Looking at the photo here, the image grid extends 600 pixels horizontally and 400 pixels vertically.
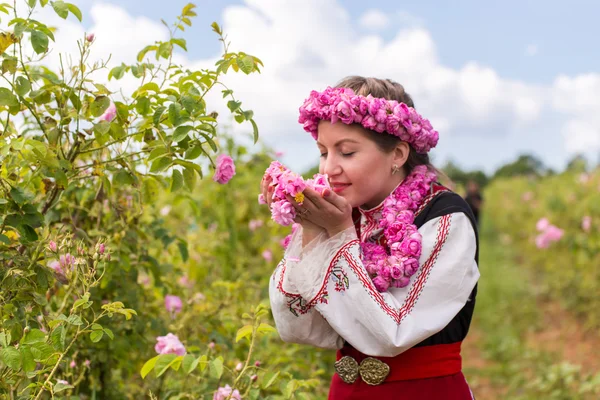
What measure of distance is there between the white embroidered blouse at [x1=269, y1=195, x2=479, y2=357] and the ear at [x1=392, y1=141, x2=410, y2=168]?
207mm

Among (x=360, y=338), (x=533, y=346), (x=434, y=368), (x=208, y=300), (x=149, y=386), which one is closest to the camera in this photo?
(x=360, y=338)

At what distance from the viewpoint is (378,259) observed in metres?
1.63

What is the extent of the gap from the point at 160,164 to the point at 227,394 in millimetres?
716

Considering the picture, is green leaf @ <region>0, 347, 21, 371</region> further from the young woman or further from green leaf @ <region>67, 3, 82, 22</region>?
green leaf @ <region>67, 3, 82, 22</region>

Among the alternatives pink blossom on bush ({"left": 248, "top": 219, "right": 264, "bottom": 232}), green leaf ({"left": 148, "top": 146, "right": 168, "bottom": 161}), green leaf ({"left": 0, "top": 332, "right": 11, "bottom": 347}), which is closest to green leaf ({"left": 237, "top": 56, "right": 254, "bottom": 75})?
green leaf ({"left": 148, "top": 146, "right": 168, "bottom": 161})

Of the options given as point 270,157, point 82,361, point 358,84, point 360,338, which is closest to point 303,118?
point 358,84

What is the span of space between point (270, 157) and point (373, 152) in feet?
10.00

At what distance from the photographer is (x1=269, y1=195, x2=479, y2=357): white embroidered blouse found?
1.51m

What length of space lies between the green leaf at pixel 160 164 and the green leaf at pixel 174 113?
0.13 metres

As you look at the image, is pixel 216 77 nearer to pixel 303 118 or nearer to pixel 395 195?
pixel 303 118

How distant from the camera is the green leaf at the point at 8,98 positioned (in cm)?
159

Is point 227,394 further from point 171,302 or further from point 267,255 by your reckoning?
point 267,255

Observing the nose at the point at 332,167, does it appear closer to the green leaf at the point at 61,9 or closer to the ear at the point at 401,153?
the ear at the point at 401,153

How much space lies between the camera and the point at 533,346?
5535 millimetres
